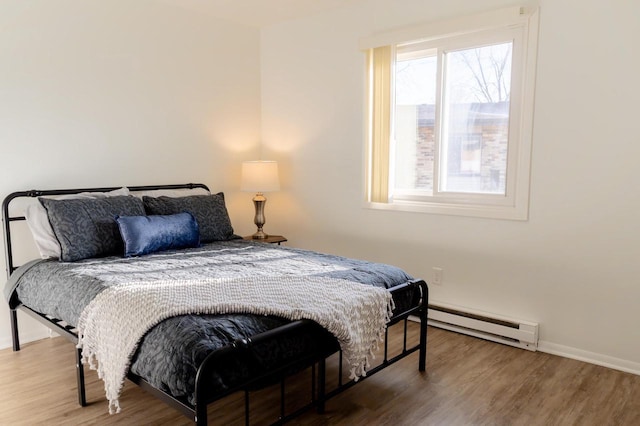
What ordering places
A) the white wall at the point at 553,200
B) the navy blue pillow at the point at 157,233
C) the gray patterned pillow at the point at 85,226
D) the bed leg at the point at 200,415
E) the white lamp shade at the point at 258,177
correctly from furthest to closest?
the white lamp shade at the point at 258,177 → the navy blue pillow at the point at 157,233 → the gray patterned pillow at the point at 85,226 → the white wall at the point at 553,200 → the bed leg at the point at 200,415

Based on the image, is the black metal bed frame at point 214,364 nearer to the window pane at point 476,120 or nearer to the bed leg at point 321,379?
the bed leg at point 321,379

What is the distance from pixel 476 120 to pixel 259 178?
1867mm

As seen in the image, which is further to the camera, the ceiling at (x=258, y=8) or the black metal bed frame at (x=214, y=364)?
the ceiling at (x=258, y=8)

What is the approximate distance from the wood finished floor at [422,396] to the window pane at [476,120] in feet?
3.99

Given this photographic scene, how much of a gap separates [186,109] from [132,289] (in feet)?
7.35

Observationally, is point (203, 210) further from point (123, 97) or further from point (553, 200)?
point (553, 200)

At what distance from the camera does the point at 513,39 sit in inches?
121

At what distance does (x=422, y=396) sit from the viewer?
2.50 meters

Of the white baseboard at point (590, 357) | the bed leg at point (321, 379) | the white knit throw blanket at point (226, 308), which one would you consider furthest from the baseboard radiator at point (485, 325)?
the bed leg at point (321, 379)

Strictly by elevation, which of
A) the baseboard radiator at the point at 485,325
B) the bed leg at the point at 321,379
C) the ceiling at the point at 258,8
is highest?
the ceiling at the point at 258,8

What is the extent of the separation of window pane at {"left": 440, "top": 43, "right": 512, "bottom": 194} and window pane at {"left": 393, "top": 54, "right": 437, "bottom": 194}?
0.12m

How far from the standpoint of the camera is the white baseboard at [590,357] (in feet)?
9.16

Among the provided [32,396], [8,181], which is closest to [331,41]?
[8,181]

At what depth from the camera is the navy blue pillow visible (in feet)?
9.91
